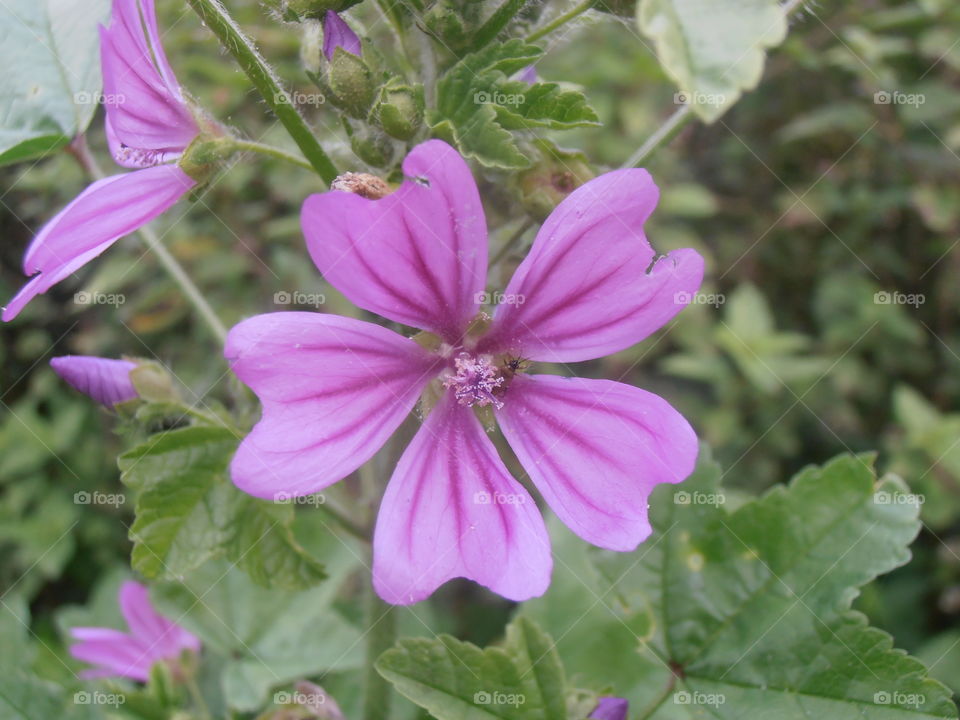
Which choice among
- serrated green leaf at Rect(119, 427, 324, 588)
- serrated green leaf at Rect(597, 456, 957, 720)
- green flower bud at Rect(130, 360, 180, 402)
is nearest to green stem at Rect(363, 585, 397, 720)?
serrated green leaf at Rect(119, 427, 324, 588)

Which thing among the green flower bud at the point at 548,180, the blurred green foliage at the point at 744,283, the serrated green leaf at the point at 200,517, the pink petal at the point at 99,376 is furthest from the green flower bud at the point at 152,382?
the blurred green foliage at the point at 744,283

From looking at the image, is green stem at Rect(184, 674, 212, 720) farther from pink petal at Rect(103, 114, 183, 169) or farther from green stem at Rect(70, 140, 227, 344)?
pink petal at Rect(103, 114, 183, 169)

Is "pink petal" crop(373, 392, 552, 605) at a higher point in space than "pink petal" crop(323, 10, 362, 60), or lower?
lower

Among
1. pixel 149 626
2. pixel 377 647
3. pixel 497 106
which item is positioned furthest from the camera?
pixel 149 626

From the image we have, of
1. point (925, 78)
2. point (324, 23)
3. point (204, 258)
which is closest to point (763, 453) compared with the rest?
point (925, 78)

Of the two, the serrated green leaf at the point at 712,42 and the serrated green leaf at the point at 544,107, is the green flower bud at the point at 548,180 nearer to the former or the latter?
the serrated green leaf at the point at 544,107

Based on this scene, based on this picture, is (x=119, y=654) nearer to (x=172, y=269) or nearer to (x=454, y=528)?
(x=172, y=269)

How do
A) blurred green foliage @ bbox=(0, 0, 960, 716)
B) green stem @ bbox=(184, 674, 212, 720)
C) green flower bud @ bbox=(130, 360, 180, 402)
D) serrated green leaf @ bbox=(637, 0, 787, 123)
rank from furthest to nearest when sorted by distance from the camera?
blurred green foliage @ bbox=(0, 0, 960, 716)
green stem @ bbox=(184, 674, 212, 720)
green flower bud @ bbox=(130, 360, 180, 402)
serrated green leaf @ bbox=(637, 0, 787, 123)

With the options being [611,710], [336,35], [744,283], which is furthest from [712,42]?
[744,283]

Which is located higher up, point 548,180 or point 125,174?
point 125,174
